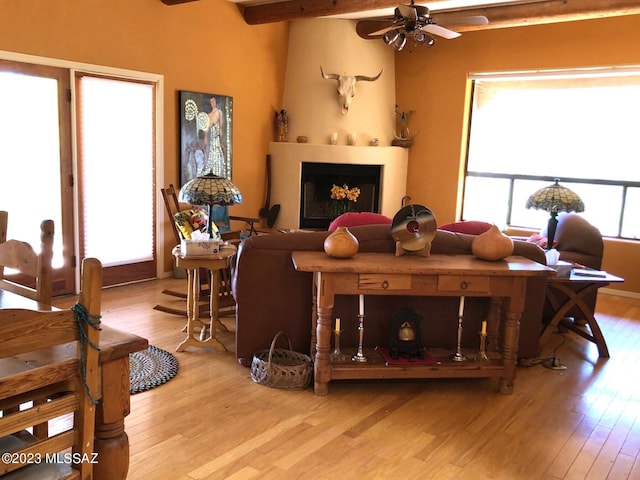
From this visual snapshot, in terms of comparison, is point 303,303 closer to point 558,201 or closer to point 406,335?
point 406,335

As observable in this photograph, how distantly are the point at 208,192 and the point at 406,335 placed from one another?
1.51 m

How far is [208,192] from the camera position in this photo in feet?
11.6

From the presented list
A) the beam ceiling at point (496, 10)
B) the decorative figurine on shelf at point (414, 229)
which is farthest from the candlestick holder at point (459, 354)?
the beam ceiling at point (496, 10)

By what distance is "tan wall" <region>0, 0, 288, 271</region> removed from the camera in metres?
4.56

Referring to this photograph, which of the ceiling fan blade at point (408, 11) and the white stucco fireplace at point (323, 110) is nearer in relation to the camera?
the ceiling fan blade at point (408, 11)

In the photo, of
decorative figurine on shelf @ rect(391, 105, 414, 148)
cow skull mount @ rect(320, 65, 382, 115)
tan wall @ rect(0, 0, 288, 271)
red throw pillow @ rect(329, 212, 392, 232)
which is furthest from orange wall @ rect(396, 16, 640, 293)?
red throw pillow @ rect(329, 212, 392, 232)

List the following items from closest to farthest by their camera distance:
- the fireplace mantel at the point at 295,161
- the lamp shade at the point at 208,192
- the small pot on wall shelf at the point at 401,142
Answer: the lamp shade at the point at 208,192 < the fireplace mantel at the point at 295,161 < the small pot on wall shelf at the point at 401,142

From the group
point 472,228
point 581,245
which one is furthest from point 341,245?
point 581,245

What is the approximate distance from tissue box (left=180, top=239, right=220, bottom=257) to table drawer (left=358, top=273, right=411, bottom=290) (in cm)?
110

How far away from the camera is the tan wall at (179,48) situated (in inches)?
180

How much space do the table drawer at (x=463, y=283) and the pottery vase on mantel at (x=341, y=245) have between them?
51cm

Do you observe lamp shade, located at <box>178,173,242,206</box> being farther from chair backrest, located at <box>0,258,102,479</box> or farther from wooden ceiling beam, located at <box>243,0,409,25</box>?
wooden ceiling beam, located at <box>243,0,409,25</box>

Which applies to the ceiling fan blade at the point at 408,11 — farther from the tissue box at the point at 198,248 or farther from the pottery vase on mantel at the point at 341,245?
the tissue box at the point at 198,248

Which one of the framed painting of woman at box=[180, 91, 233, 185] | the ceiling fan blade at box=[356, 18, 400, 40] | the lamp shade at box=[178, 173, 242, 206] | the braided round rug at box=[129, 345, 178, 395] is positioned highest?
the ceiling fan blade at box=[356, 18, 400, 40]
